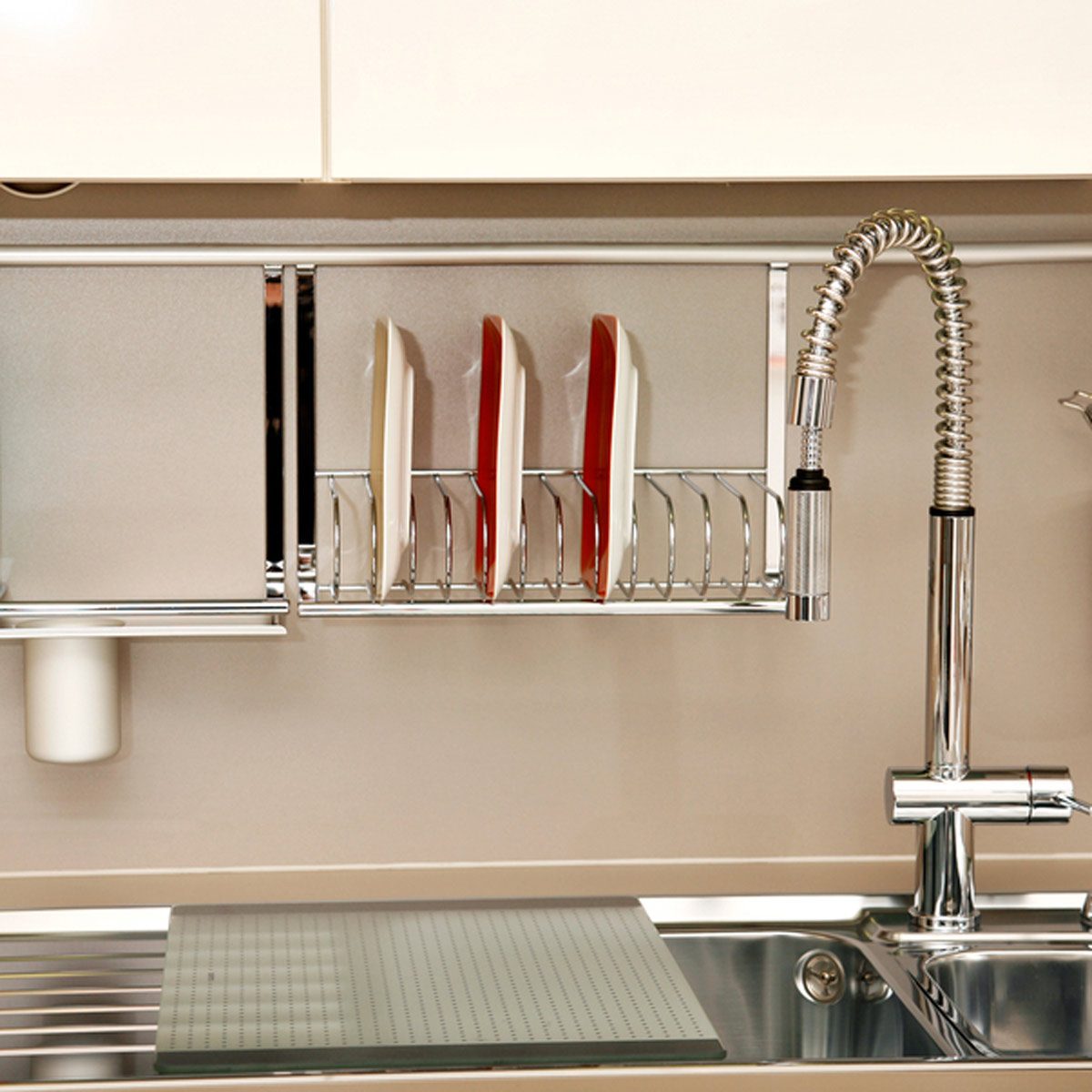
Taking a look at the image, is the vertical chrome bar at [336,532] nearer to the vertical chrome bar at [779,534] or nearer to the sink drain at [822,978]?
the vertical chrome bar at [779,534]

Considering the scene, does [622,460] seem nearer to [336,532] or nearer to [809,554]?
[809,554]

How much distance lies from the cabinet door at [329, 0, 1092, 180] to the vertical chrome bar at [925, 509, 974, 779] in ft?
1.24

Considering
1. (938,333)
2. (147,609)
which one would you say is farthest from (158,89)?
(938,333)

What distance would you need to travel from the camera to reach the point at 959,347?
1337mm

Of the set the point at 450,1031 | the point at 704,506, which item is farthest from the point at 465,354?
the point at 450,1031

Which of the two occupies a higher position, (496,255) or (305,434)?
(496,255)

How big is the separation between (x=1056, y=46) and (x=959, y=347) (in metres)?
0.28

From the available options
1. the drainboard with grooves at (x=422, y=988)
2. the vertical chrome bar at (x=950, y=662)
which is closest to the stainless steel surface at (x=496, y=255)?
the vertical chrome bar at (x=950, y=662)

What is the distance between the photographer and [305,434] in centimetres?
149

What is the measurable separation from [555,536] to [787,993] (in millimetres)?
527

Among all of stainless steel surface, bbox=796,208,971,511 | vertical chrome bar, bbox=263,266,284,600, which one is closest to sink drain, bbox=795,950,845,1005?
stainless steel surface, bbox=796,208,971,511

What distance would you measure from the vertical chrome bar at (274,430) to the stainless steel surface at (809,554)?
0.52 meters

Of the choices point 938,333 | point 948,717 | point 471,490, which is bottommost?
point 948,717

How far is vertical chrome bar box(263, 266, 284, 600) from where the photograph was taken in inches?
58.3
